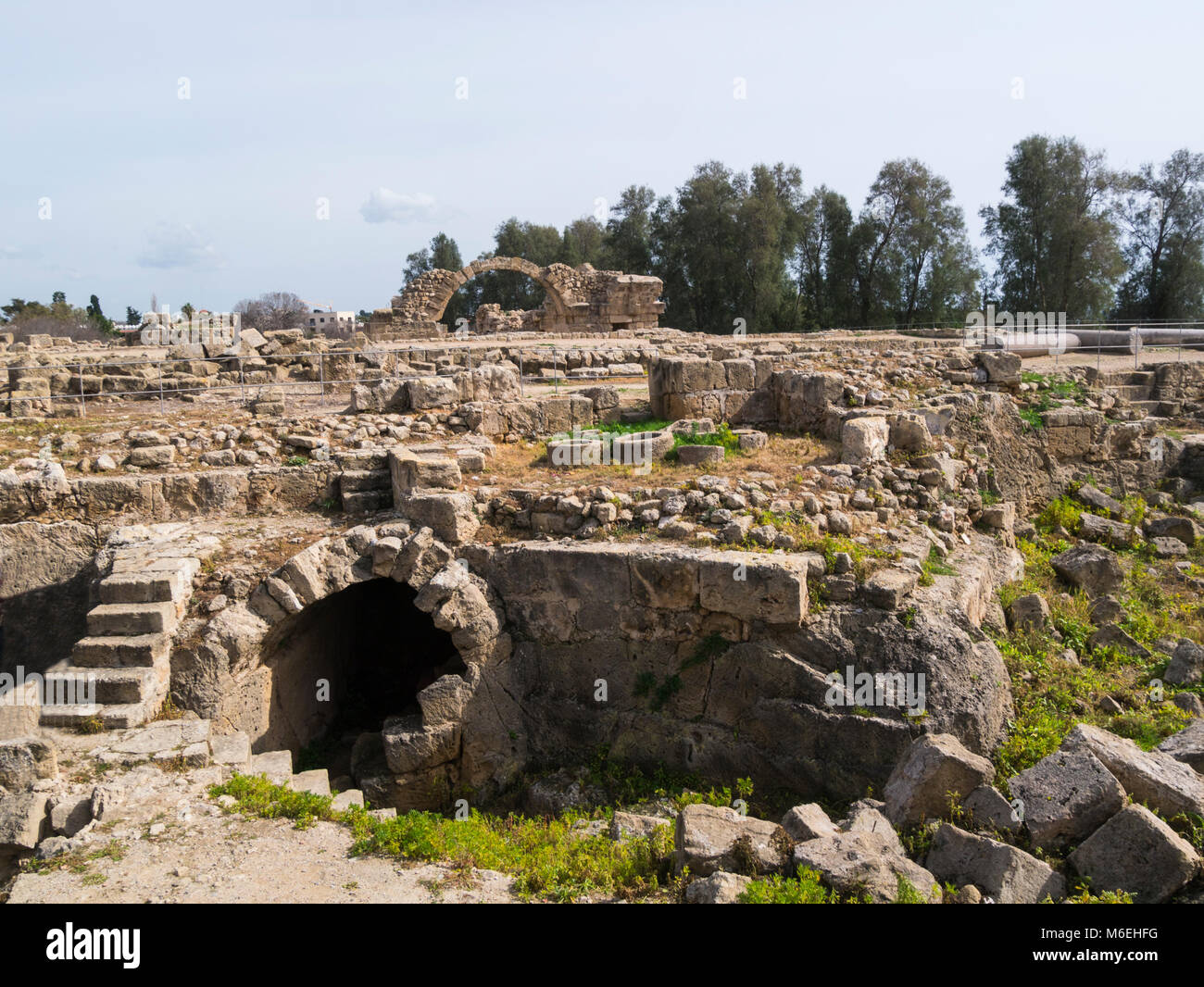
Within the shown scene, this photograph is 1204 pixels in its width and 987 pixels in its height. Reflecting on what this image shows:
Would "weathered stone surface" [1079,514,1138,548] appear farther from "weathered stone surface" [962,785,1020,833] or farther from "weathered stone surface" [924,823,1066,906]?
"weathered stone surface" [924,823,1066,906]

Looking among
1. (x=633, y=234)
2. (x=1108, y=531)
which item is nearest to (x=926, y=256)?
(x=633, y=234)

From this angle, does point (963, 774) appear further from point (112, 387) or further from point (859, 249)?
point (859, 249)

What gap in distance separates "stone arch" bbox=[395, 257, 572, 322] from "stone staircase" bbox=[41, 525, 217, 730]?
16817mm

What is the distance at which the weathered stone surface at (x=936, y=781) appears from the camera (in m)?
5.44

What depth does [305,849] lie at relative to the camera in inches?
199

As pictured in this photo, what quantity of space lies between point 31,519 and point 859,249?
2594 centimetres

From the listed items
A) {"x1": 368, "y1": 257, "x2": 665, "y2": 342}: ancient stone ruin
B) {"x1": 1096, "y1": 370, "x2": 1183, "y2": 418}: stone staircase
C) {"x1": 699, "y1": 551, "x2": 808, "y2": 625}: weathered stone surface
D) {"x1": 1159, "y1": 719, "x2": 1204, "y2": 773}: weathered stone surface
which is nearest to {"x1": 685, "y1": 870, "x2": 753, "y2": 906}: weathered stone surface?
{"x1": 699, "y1": 551, "x2": 808, "y2": 625}: weathered stone surface

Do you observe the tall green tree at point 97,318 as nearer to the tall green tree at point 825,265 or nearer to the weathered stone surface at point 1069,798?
the tall green tree at point 825,265

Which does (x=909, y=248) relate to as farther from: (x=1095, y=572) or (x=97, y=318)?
(x=97, y=318)

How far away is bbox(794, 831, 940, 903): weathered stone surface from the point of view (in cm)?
442

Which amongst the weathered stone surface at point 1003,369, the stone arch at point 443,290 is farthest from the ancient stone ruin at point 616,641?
the stone arch at point 443,290

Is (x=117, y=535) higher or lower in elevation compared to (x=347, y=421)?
lower

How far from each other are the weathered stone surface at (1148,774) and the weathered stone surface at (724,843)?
192cm

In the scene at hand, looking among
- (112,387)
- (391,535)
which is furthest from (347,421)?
(112,387)
